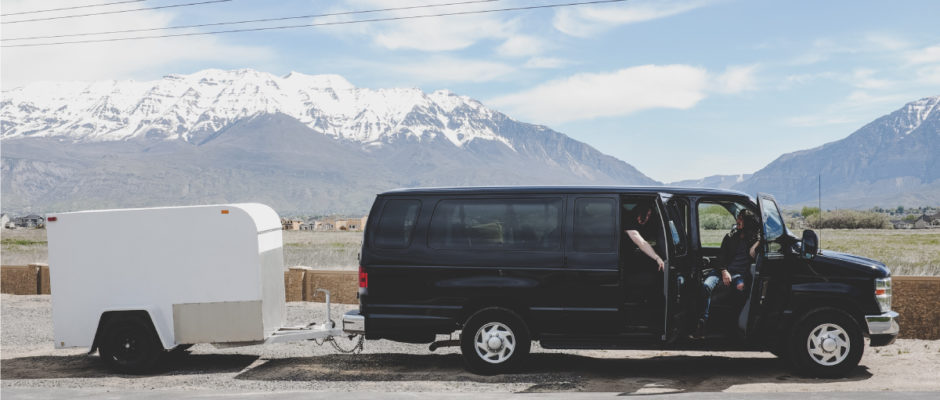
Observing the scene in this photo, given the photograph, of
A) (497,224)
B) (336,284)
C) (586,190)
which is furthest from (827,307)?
(336,284)

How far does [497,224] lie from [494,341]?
1.31 meters

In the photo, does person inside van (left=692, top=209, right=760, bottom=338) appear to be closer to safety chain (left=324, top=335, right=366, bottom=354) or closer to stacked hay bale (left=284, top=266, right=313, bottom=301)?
safety chain (left=324, top=335, right=366, bottom=354)

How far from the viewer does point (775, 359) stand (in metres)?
11.2

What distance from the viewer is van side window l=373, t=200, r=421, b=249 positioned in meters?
10.4

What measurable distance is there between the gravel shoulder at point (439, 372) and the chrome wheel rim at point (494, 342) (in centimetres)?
24

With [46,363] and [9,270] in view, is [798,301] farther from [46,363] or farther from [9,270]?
[9,270]

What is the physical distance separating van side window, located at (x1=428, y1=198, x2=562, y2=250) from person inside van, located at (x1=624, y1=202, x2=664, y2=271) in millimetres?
785

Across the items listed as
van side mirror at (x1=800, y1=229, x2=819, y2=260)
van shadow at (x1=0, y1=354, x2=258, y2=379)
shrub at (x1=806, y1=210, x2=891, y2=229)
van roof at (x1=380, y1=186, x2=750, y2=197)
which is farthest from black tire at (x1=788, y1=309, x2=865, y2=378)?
shrub at (x1=806, y1=210, x2=891, y2=229)

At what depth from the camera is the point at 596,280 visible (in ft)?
32.7

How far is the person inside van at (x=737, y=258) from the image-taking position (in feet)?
32.3

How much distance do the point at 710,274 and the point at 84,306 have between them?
7.41 metres

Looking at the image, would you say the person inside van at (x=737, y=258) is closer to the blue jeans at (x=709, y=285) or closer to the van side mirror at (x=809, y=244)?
the blue jeans at (x=709, y=285)

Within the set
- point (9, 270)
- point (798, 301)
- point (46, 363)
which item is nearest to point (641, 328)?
point (798, 301)

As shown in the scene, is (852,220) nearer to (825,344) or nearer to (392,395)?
(825,344)
